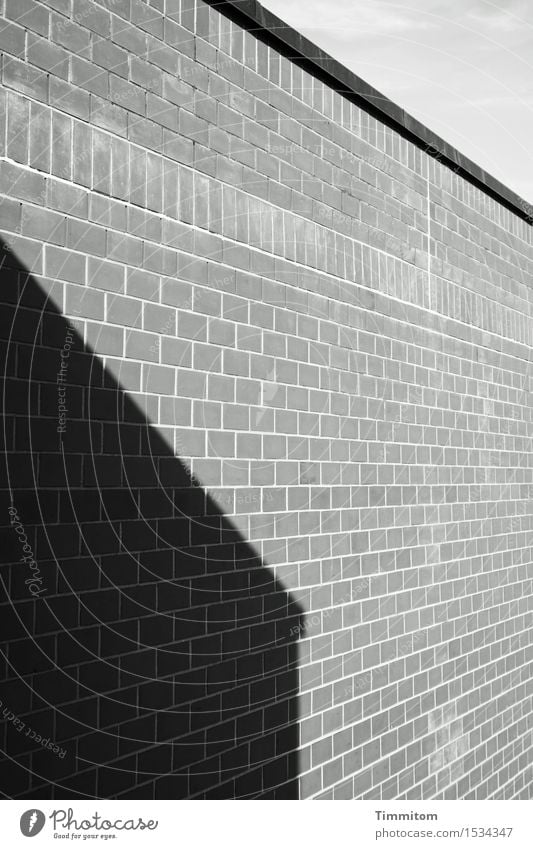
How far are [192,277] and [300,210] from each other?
4.06 feet

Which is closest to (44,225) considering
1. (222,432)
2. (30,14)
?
(30,14)

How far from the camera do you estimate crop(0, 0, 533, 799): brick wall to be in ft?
12.1

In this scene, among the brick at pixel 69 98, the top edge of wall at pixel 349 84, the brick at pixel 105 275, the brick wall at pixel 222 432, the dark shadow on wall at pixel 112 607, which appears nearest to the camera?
the dark shadow on wall at pixel 112 607

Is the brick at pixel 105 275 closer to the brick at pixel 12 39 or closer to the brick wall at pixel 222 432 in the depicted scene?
the brick wall at pixel 222 432

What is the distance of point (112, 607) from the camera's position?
13.0ft

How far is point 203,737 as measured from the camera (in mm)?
4441

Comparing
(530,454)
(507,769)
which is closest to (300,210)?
(530,454)

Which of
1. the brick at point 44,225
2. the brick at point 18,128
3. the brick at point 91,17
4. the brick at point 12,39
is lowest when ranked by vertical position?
the brick at point 44,225

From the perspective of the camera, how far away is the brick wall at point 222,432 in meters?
3.69

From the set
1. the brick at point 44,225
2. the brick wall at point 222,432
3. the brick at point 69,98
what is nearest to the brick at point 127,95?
the brick wall at point 222,432

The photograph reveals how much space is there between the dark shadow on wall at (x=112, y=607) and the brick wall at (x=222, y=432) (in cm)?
1

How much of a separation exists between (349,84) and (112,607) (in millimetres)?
3950

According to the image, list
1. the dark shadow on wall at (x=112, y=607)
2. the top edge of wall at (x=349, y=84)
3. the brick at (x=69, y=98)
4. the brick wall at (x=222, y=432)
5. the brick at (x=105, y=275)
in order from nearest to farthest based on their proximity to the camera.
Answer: the dark shadow on wall at (x=112, y=607) → the brick wall at (x=222, y=432) → the brick at (x=69, y=98) → the brick at (x=105, y=275) → the top edge of wall at (x=349, y=84)

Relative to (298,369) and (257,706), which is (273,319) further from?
(257,706)
